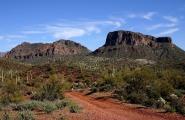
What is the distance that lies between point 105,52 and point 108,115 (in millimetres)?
145557

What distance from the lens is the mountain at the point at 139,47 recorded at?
145 m

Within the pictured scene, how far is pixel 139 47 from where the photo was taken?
529 ft

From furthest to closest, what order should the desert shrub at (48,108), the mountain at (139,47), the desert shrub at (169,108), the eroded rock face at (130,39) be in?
the eroded rock face at (130,39) → the mountain at (139,47) → the desert shrub at (169,108) → the desert shrub at (48,108)

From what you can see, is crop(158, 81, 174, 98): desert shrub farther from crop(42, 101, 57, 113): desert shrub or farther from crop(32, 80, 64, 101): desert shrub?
crop(42, 101, 57, 113): desert shrub

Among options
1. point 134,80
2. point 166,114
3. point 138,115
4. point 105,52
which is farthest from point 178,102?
point 105,52

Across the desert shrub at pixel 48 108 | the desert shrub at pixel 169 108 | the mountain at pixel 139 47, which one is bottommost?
the desert shrub at pixel 169 108

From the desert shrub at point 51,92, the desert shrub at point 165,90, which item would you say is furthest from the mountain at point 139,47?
the desert shrub at point 51,92

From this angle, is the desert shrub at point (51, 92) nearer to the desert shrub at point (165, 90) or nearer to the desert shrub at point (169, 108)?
the desert shrub at point (165, 90)

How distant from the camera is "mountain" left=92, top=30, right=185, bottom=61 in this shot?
144750 millimetres

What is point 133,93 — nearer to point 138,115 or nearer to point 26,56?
point 138,115

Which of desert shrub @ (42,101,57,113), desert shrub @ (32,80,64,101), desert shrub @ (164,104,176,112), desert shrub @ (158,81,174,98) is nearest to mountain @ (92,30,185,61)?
desert shrub @ (158,81,174,98)

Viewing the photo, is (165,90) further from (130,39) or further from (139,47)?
(130,39)

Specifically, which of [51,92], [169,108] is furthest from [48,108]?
[51,92]

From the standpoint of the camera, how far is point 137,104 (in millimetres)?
24797
